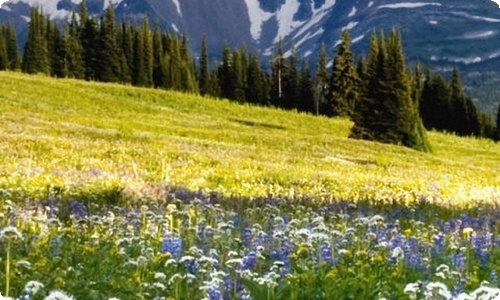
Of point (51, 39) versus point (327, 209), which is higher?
point (51, 39)

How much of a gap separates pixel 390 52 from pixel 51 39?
6875 centimetres

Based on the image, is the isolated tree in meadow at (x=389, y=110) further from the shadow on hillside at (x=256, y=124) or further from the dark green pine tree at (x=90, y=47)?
the dark green pine tree at (x=90, y=47)

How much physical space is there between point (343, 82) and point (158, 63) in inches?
1478

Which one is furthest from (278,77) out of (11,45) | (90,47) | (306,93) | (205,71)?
(11,45)

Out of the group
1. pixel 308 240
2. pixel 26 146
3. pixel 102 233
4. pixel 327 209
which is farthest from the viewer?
pixel 26 146

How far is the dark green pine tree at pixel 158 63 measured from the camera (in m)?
129

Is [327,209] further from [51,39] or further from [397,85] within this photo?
[51,39]

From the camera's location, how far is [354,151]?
4309 cm

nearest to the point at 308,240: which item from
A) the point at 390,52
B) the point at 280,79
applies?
the point at 390,52

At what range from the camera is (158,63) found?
13188 cm

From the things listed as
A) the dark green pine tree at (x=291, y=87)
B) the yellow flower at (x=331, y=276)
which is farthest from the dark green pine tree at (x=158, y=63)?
the yellow flower at (x=331, y=276)

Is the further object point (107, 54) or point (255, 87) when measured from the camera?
point (255, 87)

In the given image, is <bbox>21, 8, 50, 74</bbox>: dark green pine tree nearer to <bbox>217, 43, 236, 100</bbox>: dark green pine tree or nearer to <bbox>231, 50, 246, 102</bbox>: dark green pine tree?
<bbox>217, 43, 236, 100</bbox>: dark green pine tree

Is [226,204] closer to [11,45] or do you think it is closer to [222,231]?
[222,231]
